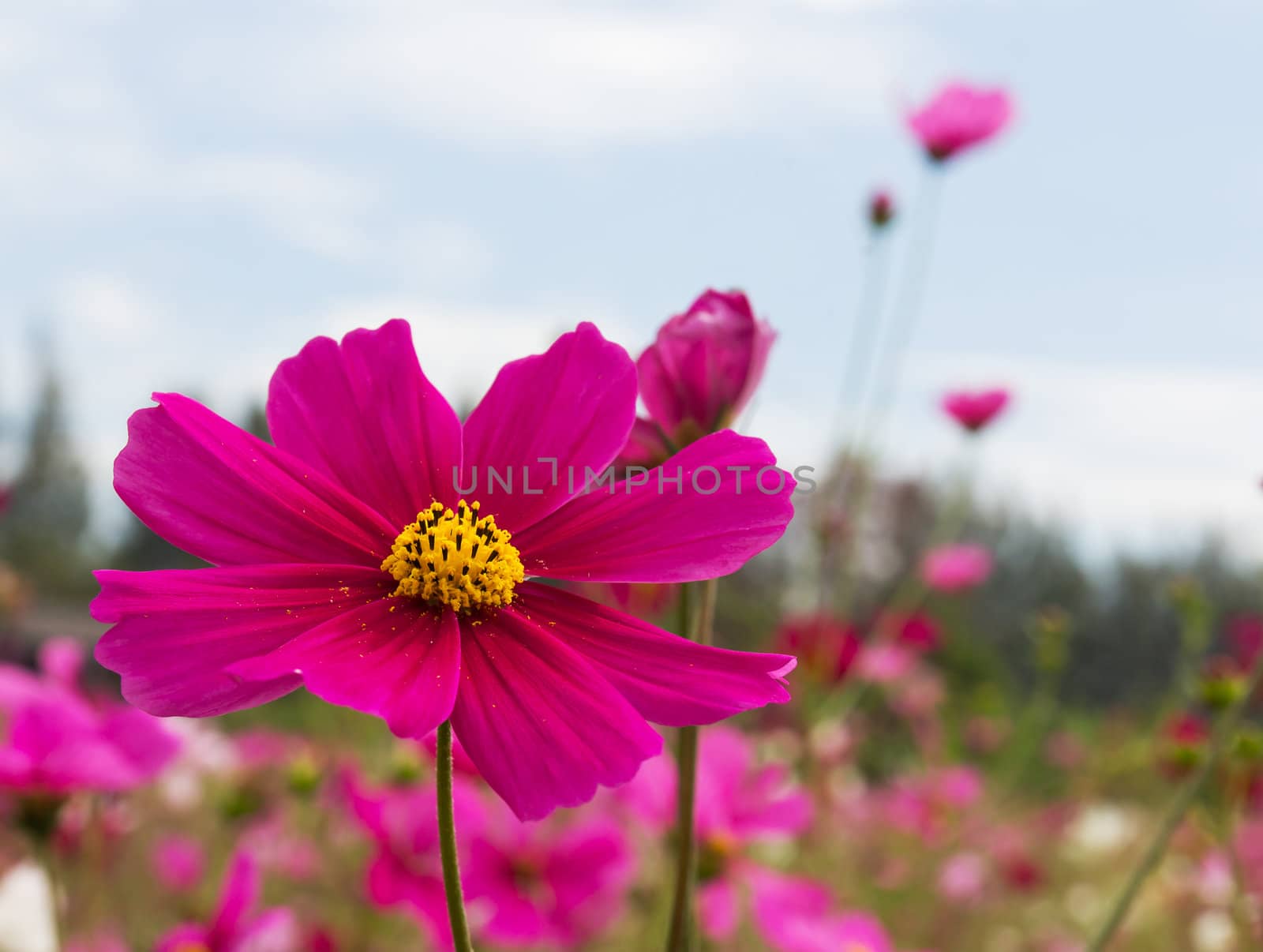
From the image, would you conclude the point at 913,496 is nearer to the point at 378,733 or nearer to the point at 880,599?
the point at 880,599

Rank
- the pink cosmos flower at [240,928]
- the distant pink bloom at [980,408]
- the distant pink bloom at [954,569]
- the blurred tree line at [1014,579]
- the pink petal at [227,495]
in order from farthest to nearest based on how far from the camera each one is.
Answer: the blurred tree line at [1014,579], the distant pink bloom at [954,569], the distant pink bloom at [980,408], the pink cosmos flower at [240,928], the pink petal at [227,495]

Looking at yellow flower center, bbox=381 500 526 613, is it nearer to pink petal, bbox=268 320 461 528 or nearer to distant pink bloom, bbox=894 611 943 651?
pink petal, bbox=268 320 461 528

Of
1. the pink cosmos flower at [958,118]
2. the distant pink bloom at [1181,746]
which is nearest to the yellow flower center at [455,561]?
the distant pink bloom at [1181,746]

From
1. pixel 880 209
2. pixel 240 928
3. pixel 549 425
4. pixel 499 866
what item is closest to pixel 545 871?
pixel 499 866

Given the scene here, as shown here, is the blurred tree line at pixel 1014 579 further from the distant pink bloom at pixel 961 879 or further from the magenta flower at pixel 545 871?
the magenta flower at pixel 545 871

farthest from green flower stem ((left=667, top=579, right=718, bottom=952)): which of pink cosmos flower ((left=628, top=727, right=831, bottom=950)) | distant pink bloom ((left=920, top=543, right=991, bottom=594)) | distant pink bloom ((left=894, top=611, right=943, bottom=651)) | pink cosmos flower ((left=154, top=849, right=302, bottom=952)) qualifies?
distant pink bloom ((left=894, top=611, right=943, bottom=651))

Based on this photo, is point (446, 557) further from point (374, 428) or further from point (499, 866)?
point (499, 866)
